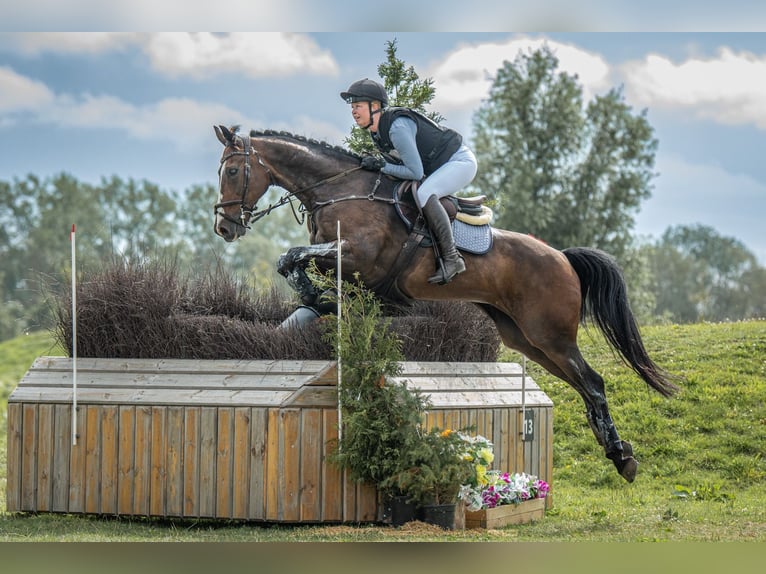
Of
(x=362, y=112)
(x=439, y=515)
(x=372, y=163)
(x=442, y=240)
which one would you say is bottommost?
(x=439, y=515)

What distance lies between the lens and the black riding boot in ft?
19.1

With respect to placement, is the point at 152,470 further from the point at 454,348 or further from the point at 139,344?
the point at 454,348

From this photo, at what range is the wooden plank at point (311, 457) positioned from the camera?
18.5 ft

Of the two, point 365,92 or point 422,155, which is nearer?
point 365,92

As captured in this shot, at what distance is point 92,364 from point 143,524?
44.9 inches

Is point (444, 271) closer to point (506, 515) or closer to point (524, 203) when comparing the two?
point (506, 515)

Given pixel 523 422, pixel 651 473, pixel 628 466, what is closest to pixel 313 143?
pixel 523 422

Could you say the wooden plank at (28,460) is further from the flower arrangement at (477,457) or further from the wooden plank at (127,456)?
the flower arrangement at (477,457)

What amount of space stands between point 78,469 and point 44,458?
25 centimetres

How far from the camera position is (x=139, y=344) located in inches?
247

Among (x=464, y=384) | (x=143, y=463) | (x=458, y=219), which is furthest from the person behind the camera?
(x=464, y=384)

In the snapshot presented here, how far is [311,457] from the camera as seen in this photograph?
5660 mm

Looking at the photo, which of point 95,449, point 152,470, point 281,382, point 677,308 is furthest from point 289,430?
point 677,308

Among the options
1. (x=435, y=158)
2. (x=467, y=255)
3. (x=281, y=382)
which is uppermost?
(x=435, y=158)
